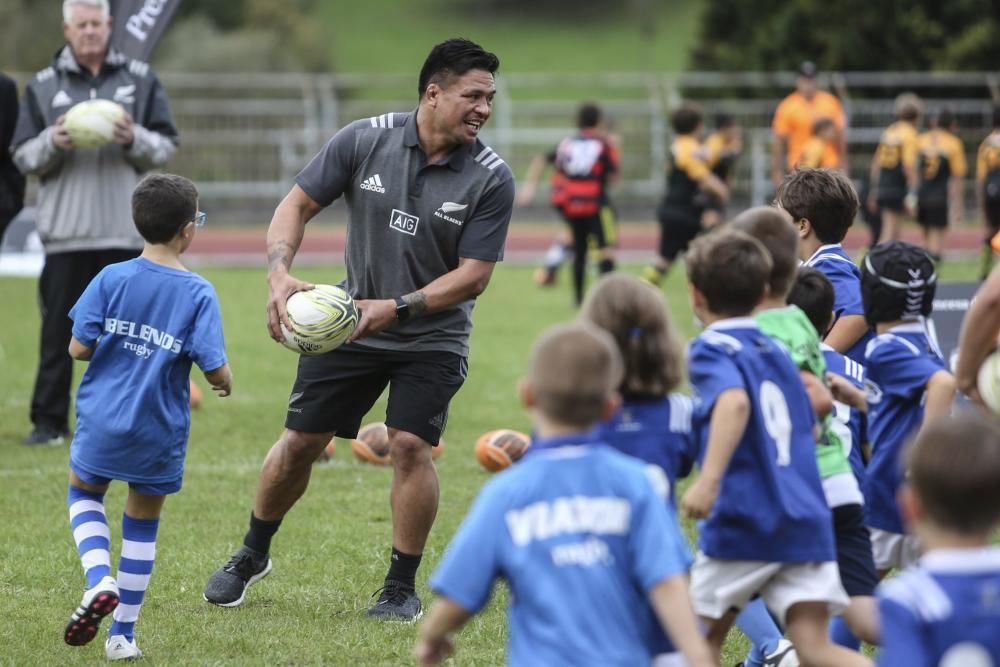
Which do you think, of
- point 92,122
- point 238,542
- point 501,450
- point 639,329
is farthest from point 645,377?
point 92,122

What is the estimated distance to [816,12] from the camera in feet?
113

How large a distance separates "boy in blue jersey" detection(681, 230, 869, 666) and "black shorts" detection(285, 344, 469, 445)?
2039mm

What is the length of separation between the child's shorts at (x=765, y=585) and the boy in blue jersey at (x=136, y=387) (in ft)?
6.80

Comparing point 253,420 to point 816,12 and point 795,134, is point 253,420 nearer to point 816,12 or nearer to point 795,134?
point 795,134

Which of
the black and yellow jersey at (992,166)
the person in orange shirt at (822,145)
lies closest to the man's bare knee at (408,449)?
the black and yellow jersey at (992,166)

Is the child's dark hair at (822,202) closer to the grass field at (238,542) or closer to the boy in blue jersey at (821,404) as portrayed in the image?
the boy in blue jersey at (821,404)

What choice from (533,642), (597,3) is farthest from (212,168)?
(597,3)

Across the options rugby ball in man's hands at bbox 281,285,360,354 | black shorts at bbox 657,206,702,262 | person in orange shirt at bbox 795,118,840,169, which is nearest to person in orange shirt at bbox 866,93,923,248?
person in orange shirt at bbox 795,118,840,169

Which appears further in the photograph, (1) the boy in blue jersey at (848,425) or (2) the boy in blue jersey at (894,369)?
(2) the boy in blue jersey at (894,369)

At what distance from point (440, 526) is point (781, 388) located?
3.70m

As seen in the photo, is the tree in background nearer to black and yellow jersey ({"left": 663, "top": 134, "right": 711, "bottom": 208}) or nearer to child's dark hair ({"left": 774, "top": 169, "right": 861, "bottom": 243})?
black and yellow jersey ({"left": 663, "top": 134, "right": 711, "bottom": 208})

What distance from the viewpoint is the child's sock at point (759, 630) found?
5.06 metres

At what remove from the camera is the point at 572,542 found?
3.31 m

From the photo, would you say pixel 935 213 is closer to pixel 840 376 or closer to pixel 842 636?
pixel 840 376
